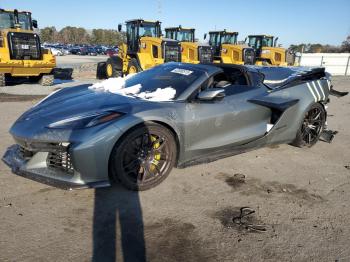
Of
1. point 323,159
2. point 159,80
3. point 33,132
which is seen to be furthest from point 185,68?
point 323,159

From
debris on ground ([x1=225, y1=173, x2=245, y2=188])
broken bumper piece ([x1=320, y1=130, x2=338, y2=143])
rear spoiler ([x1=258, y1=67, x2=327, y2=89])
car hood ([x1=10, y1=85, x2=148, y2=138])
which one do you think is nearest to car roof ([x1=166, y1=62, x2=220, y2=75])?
rear spoiler ([x1=258, y1=67, x2=327, y2=89])

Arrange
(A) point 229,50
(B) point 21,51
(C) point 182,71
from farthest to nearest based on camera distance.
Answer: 1. (A) point 229,50
2. (B) point 21,51
3. (C) point 182,71

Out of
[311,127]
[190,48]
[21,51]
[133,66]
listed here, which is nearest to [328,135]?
[311,127]

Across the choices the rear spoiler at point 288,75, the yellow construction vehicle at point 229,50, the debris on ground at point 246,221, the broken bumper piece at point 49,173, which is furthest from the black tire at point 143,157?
the yellow construction vehicle at point 229,50

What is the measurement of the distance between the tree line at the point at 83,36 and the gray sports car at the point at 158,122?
91855 millimetres

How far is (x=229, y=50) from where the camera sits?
19016 mm

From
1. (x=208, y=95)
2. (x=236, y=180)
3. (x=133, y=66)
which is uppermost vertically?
(x=208, y=95)

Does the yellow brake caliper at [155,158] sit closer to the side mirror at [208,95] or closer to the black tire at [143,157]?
the black tire at [143,157]

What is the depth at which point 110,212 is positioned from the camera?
3291 mm

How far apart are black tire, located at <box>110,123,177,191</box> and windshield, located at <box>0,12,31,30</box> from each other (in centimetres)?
1197

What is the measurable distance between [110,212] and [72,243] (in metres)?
0.57

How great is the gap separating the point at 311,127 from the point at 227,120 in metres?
2.07

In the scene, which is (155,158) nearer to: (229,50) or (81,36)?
(229,50)

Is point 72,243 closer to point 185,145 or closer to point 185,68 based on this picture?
point 185,145
